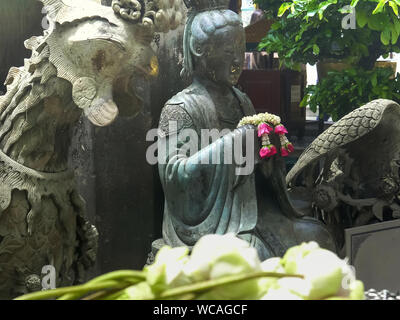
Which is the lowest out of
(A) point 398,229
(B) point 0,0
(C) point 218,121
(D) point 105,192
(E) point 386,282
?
(E) point 386,282

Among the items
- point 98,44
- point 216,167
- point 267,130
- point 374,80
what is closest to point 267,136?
point 267,130

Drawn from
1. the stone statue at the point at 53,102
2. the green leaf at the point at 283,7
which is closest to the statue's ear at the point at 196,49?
the stone statue at the point at 53,102

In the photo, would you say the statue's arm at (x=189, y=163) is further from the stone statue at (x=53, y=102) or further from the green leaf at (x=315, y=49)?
the green leaf at (x=315, y=49)

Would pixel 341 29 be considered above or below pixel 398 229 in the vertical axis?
above

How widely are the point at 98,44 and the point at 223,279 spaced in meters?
1.13

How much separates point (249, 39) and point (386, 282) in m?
0.97

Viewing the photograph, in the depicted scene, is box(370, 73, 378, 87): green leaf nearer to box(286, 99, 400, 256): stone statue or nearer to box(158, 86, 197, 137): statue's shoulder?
box(286, 99, 400, 256): stone statue

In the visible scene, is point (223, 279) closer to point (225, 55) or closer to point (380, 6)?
point (225, 55)

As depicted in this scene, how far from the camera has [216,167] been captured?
1956 millimetres

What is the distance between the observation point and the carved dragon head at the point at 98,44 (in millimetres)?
1722

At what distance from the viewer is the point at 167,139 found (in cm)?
203

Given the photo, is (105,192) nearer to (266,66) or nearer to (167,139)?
(167,139)

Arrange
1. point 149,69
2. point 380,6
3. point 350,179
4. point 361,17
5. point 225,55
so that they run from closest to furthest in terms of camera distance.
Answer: point 149,69, point 225,55, point 380,6, point 361,17, point 350,179
